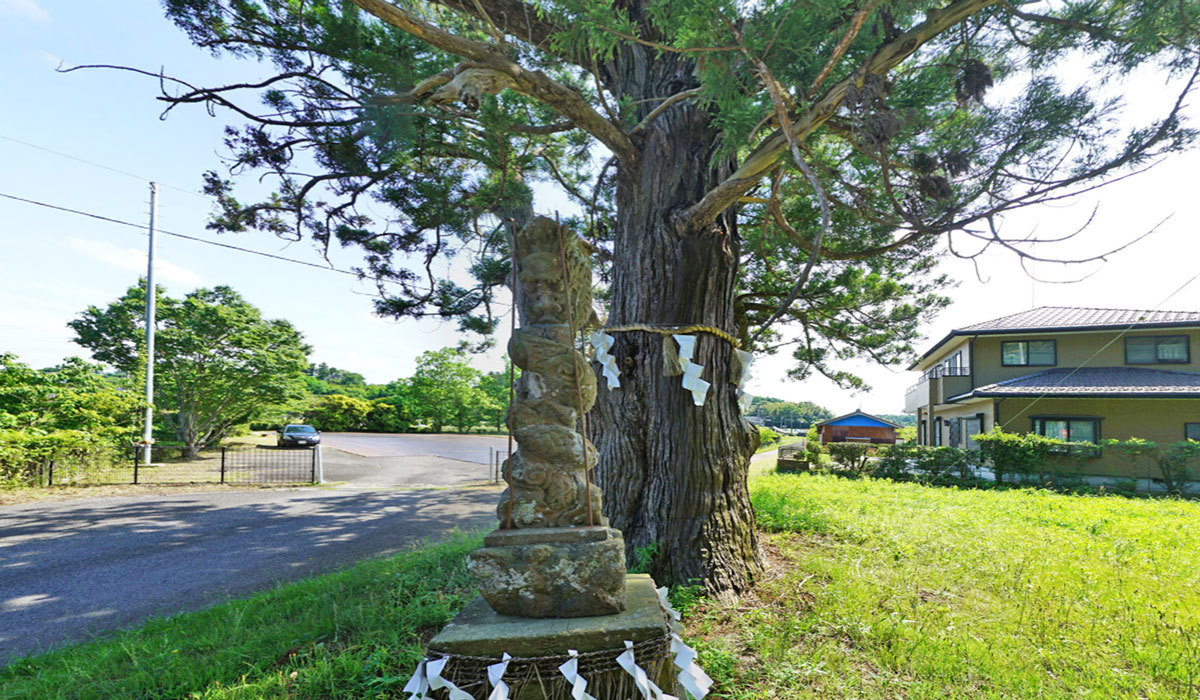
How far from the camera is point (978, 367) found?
16406 mm

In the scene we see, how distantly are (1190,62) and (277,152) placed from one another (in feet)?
23.9

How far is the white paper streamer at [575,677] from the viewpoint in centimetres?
164

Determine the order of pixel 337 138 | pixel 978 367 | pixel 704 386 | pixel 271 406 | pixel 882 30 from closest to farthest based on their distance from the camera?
pixel 882 30 → pixel 704 386 → pixel 337 138 → pixel 978 367 → pixel 271 406

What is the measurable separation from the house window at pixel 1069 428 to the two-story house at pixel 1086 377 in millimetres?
22

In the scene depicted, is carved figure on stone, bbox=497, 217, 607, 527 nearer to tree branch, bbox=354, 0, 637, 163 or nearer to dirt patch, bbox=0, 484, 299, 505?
tree branch, bbox=354, 0, 637, 163

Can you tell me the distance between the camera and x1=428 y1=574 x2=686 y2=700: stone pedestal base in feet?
5.67

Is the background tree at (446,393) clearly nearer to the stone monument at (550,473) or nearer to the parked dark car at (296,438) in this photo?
the parked dark car at (296,438)

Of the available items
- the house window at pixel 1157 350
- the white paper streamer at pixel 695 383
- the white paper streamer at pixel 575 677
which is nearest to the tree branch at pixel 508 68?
the white paper streamer at pixel 695 383

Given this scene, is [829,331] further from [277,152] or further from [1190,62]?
[277,152]

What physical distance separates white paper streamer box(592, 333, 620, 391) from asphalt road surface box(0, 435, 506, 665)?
12.1ft

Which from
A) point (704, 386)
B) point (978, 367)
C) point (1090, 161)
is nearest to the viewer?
point (1090, 161)

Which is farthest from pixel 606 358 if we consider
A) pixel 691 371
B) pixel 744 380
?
pixel 744 380

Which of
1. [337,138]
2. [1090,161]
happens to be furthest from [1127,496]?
[337,138]

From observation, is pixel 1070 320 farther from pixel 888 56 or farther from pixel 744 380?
pixel 888 56
